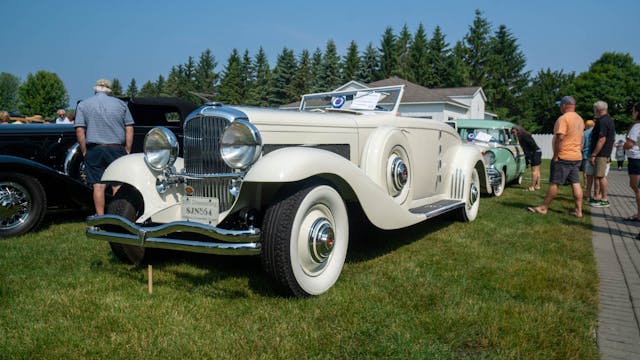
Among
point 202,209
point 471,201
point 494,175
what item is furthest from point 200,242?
point 494,175

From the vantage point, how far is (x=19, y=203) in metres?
5.07

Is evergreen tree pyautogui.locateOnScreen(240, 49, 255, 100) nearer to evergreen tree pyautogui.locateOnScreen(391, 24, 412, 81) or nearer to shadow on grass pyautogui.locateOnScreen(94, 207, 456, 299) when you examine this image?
evergreen tree pyautogui.locateOnScreen(391, 24, 412, 81)

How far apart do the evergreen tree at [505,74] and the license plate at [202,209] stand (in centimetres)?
5435

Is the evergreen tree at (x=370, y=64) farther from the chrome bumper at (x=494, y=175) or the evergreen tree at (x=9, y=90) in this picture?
the evergreen tree at (x=9, y=90)

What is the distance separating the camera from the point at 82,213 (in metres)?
6.84

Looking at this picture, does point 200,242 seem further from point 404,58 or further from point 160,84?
point 160,84

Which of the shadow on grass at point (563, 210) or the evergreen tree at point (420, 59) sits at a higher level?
the evergreen tree at point (420, 59)

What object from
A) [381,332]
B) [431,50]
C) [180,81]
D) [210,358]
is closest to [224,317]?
[210,358]

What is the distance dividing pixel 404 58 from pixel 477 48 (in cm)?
878

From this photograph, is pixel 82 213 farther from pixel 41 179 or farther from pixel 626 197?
pixel 626 197

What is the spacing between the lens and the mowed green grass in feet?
7.66

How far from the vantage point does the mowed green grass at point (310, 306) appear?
2.33m

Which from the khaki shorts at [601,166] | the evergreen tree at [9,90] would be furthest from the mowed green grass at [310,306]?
the evergreen tree at [9,90]

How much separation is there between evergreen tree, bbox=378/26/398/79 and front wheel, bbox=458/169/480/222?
50687 millimetres
